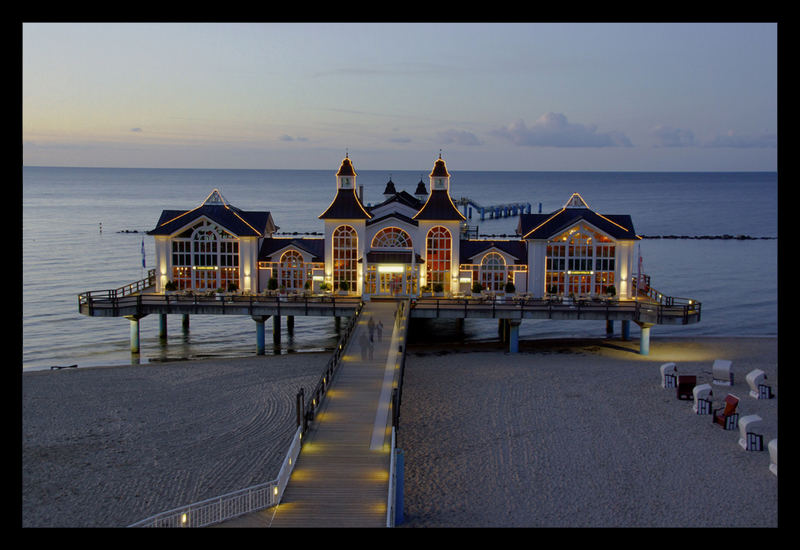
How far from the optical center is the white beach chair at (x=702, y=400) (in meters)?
25.6

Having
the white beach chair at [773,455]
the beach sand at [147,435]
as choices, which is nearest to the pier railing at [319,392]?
the beach sand at [147,435]

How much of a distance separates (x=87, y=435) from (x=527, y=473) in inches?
545

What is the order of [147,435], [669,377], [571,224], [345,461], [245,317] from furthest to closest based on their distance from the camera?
[245,317] → [571,224] → [669,377] → [147,435] → [345,461]

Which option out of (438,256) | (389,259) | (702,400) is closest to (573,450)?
(702,400)

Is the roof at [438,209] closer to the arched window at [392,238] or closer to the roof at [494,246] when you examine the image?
the arched window at [392,238]

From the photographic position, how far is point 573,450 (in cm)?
2227

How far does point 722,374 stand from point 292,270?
2115cm

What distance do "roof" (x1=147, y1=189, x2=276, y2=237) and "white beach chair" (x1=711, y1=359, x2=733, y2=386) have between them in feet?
73.1

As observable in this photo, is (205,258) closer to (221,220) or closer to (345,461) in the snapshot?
(221,220)
